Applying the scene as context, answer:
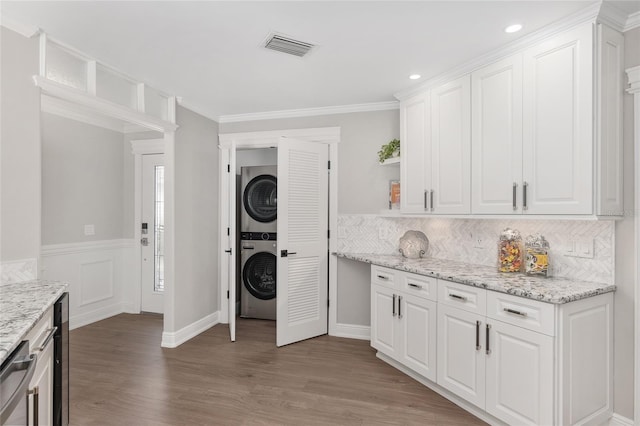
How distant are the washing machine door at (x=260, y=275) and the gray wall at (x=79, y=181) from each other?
1.84 meters

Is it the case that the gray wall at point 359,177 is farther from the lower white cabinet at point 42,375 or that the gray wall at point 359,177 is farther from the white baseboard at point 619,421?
the lower white cabinet at point 42,375

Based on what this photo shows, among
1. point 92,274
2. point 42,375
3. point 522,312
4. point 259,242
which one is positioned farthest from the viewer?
point 259,242

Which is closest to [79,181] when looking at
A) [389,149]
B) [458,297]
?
[389,149]

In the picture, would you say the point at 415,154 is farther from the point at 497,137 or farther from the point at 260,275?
the point at 260,275

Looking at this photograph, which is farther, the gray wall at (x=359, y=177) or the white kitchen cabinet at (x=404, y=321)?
the gray wall at (x=359, y=177)

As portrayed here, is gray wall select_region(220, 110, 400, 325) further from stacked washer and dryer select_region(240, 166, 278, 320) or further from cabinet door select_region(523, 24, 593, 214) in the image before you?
cabinet door select_region(523, 24, 593, 214)

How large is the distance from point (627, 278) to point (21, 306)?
130 inches

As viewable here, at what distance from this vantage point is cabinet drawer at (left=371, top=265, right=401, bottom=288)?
9.96 feet

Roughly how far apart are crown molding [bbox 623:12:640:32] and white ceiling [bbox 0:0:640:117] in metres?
0.08

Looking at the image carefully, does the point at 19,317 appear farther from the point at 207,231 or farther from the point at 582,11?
the point at 582,11

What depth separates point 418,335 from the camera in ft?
9.07

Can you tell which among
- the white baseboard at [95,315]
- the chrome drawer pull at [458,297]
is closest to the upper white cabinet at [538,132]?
the chrome drawer pull at [458,297]

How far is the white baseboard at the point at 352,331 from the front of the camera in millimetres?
3840

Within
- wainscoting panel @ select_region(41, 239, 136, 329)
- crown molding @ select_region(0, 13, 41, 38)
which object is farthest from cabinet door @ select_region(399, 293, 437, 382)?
wainscoting panel @ select_region(41, 239, 136, 329)
